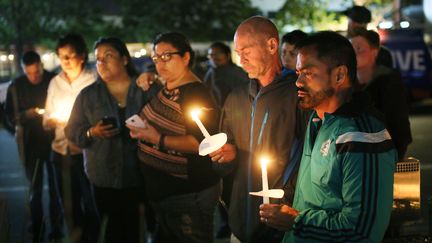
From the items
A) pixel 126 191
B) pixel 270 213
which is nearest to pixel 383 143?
pixel 270 213

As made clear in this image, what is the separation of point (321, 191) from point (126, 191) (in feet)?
8.81

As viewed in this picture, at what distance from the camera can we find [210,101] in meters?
4.22

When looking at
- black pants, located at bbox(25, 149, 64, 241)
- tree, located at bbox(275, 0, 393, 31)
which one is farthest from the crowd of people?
tree, located at bbox(275, 0, 393, 31)

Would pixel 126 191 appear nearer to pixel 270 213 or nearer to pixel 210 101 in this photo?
pixel 210 101

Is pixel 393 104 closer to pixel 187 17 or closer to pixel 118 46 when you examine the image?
pixel 118 46

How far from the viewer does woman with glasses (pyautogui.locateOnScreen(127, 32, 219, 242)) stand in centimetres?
420

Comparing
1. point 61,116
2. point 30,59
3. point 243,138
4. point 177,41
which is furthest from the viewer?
point 30,59

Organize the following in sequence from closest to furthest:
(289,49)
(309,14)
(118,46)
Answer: (118,46), (289,49), (309,14)

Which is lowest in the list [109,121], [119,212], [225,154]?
[119,212]

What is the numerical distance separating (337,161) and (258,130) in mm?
1149

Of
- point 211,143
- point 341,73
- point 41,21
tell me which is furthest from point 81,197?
point 41,21

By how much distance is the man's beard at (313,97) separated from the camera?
244 centimetres

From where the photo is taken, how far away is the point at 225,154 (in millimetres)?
3441

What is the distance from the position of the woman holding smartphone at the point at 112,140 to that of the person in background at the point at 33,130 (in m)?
1.88
